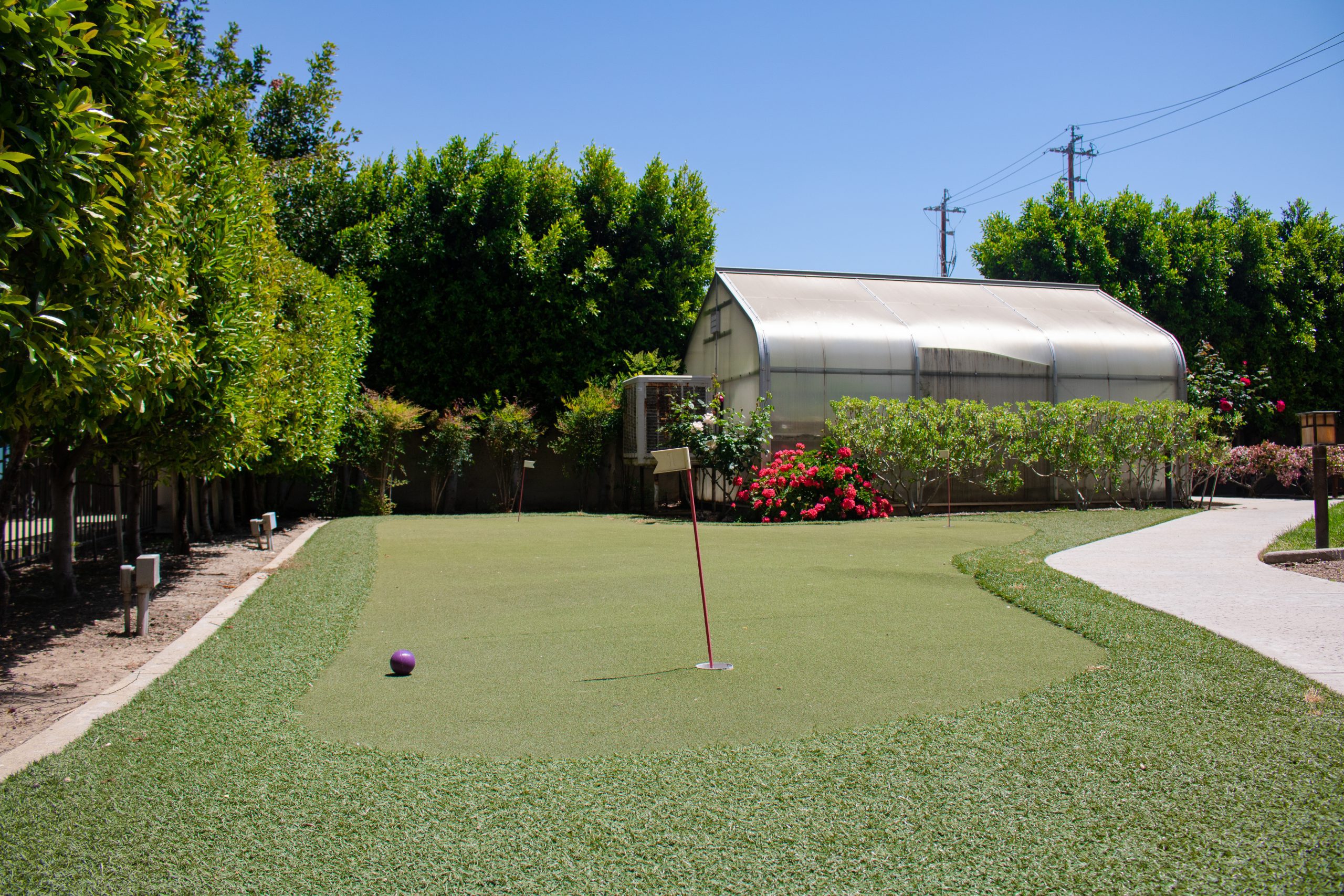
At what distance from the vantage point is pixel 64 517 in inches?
334

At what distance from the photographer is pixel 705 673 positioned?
5078mm

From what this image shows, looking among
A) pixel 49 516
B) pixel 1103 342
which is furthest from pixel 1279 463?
pixel 49 516

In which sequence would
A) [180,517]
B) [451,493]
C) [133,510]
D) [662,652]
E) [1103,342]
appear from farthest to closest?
[451,493], [1103,342], [180,517], [133,510], [662,652]

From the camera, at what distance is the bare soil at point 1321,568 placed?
7977 mm

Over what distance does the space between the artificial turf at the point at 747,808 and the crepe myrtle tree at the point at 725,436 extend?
1286cm

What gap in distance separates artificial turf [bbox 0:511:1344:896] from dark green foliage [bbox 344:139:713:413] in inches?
740

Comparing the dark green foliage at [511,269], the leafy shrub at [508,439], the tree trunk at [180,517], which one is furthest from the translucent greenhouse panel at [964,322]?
the tree trunk at [180,517]

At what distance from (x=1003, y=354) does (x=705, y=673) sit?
16.5 meters

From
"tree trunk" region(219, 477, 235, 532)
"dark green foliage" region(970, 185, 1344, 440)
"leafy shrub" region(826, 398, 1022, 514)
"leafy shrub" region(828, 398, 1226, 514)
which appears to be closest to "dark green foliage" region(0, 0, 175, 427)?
"tree trunk" region(219, 477, 235, 532)

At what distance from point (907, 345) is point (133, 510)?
14751 mm

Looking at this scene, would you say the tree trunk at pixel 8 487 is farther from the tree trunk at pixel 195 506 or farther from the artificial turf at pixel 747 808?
the tree trunk at pixel 195 506

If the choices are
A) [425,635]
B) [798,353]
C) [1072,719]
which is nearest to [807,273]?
[798,353]

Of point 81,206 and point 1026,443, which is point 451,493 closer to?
point 1026,443

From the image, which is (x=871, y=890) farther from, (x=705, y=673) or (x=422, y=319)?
(x=422, y=319)
